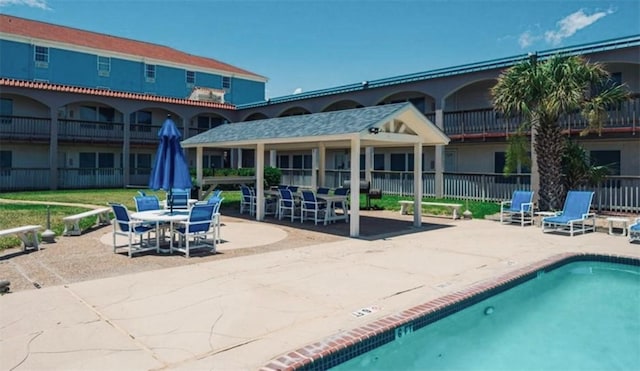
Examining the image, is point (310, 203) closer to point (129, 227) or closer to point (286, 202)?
point (286, 202)

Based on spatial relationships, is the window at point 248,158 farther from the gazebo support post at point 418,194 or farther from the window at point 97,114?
the gazebo support post at point 418,194

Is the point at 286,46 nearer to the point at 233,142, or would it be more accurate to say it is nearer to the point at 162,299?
the point at 233,142

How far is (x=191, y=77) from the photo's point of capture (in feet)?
132

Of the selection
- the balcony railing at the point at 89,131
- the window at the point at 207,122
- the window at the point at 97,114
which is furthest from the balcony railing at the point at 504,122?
the window at the point at 97,114

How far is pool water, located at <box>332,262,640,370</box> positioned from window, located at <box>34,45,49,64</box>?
36357mm

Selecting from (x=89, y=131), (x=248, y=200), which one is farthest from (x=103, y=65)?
(x=248, y=200)

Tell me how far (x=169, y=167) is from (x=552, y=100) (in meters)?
12.0

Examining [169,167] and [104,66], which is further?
[104,66]

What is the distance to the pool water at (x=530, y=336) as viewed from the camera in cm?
509

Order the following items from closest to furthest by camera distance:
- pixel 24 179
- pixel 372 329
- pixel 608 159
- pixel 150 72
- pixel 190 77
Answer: pixel 372 329
pixel 608 159
pixel 24 179
pixel 150 72
pixel 190 77

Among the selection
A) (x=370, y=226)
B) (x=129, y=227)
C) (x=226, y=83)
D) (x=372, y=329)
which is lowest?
(x=372, y=329)

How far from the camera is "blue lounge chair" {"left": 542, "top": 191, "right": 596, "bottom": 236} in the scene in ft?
42.5

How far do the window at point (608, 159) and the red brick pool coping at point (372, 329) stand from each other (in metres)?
14.6

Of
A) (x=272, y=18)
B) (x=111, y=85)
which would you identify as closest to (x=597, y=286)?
(x=272, y=18)
